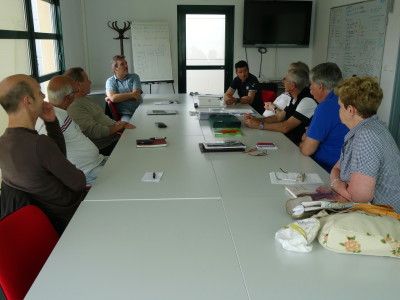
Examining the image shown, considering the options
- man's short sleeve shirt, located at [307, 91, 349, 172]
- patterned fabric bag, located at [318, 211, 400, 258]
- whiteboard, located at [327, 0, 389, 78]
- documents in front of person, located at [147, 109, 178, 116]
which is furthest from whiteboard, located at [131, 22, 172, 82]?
patterned fabric bag, located at [318, 211, 400, 258]

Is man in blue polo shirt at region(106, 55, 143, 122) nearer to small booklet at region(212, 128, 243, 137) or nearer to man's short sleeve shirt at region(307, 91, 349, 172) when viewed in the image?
small booklet at region(212, 128, 243, 137)

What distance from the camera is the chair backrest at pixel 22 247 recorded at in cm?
135

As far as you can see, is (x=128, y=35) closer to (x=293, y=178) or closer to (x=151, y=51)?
(x=151, y=51)

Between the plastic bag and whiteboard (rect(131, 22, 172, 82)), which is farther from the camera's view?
whiteboard (rect(131, 22, 172, 82))

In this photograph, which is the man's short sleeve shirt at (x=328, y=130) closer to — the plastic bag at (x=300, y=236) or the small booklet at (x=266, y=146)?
the small booklet at (x=266, y=146)

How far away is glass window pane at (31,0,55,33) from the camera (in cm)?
491

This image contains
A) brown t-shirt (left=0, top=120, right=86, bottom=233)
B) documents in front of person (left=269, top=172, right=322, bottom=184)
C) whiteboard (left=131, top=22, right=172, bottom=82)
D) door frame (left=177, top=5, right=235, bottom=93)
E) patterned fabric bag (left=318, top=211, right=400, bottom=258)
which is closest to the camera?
patterned fabric bag (left=318, top=211, right=400, bottom=258)

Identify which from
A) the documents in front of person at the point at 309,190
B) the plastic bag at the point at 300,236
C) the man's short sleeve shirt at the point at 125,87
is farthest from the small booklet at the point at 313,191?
the man's short sleeve shirt at the point at 125,87

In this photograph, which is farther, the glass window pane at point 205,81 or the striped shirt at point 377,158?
the glass window pane at point 205,81

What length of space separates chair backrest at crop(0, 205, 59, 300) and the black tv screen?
5875mm

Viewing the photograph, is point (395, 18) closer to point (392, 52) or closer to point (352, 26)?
point (392, 52)

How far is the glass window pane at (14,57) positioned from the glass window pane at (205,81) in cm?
336

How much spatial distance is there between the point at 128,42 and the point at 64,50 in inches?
51.1

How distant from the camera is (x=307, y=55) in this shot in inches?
284
